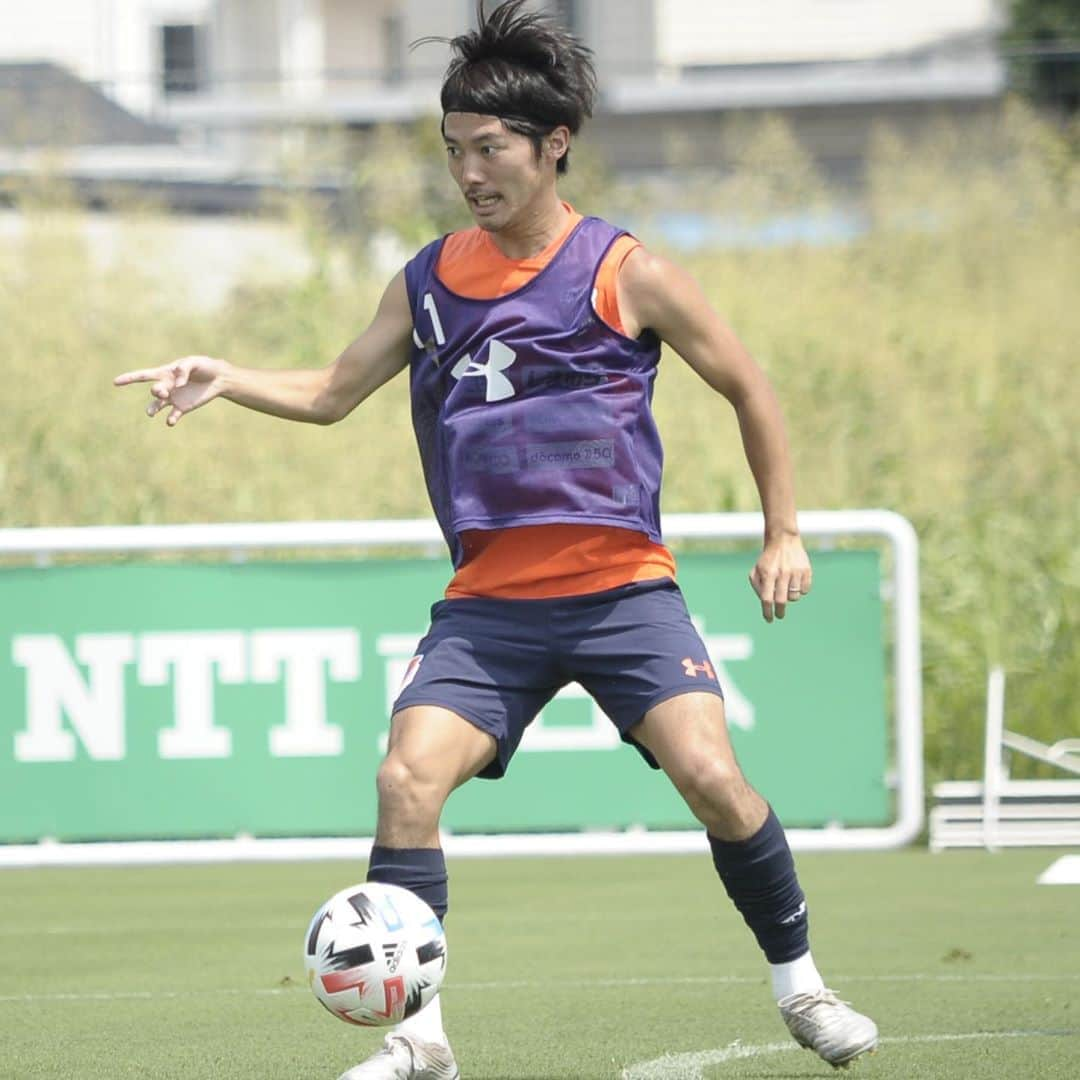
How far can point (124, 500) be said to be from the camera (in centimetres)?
1390

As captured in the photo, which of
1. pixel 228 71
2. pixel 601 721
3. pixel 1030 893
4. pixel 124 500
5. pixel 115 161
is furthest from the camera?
pixel 228 71

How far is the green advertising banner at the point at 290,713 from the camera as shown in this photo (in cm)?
975

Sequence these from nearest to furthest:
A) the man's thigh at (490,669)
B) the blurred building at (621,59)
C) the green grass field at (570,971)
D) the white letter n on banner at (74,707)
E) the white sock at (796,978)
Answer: the man's thigh at (490,669), the white sock at (796,978), the green grass field at (570,971), the white letter n on banner at (74,707), the blurred building at (621,59)

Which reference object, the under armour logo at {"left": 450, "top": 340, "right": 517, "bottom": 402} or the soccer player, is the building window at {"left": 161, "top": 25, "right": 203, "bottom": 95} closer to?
the soccer player

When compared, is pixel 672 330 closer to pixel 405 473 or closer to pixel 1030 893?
pixel 1030 893

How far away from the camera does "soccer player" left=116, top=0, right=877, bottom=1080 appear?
16.5 feet

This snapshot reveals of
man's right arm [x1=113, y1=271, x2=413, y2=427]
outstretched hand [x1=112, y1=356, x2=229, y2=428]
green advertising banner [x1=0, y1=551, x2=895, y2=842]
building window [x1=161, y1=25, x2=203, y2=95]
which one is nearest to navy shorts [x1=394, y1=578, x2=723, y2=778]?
man's right arm [x1=113, y1=271, x2=413, y2=427]

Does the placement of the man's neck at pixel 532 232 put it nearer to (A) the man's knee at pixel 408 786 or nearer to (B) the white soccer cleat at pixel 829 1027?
(A) the man's knee at pixel 408 786

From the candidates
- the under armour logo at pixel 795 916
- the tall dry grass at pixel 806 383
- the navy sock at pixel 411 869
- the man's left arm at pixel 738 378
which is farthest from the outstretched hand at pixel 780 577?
the tall dry grass at pixel 806 383

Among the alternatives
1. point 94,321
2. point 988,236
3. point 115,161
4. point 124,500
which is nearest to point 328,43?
point 115,161

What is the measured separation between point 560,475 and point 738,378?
17.8 inches

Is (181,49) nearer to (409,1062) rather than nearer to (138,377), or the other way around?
(138,377)

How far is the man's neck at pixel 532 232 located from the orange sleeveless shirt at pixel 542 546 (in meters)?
0.01

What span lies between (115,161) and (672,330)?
21.7 metres
